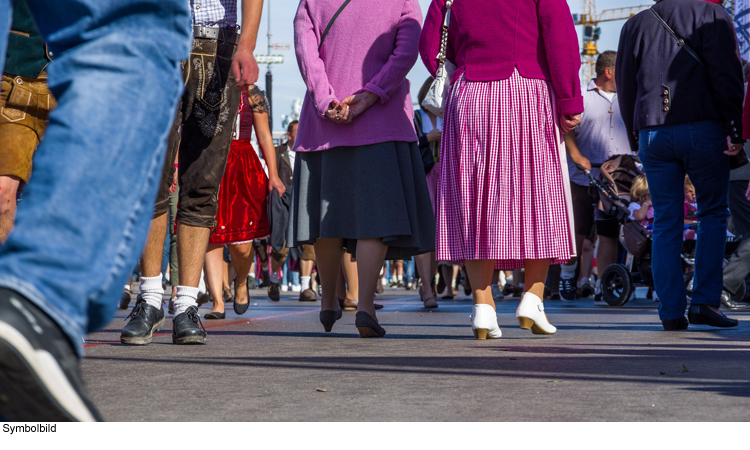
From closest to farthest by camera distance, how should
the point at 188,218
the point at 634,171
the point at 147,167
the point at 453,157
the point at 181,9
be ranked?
the point at 147,167 < the point at 181,9 < the point at 188,218 < the point at 453,157 < the point at 634,171

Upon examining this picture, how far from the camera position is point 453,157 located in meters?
4.85

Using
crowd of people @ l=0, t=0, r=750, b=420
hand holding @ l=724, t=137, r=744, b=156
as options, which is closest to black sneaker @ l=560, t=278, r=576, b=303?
crowd of people @ l=0, t=0, r=750, b=420

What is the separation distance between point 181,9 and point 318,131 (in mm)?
3669

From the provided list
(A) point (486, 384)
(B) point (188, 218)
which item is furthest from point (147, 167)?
(B) point (188, 218)

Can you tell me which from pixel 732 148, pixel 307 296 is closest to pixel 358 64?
pixel 732 148

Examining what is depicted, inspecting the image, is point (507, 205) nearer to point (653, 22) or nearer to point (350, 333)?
point (350, 333)

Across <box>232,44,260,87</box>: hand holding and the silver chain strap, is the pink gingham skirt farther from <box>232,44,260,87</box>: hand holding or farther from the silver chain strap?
<box>232,44,260,87</box>: hand holding

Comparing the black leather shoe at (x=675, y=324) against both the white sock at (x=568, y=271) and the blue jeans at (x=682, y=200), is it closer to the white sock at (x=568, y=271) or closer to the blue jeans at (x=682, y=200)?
the blue jeans at (x=682, y=200)

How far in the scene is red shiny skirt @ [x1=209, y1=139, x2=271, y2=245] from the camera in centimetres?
763

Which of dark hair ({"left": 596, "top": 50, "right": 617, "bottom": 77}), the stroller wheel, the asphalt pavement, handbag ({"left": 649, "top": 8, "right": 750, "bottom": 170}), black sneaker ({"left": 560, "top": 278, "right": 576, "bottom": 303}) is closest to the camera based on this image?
the asphalt pavement

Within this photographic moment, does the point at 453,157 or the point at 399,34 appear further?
the point at 399,34

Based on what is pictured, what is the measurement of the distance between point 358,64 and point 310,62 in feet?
0.90

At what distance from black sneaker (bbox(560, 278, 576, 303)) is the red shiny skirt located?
3801mm
